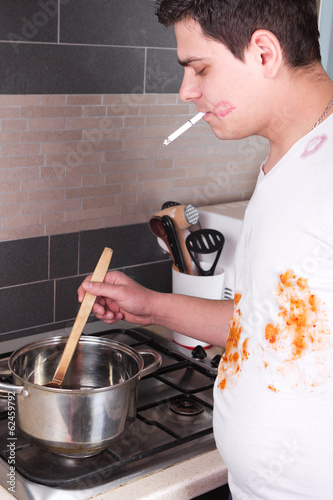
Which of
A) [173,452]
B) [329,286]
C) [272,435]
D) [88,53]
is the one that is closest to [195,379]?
[173,452]

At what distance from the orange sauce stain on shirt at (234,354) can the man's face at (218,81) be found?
9.9 inches

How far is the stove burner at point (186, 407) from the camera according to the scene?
120cm

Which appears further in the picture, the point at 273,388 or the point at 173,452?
the point at 173,452

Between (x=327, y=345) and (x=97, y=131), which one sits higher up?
(x=97, y=131)

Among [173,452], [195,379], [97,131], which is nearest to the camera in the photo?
[173,452]

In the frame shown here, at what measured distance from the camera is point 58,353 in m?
1.21

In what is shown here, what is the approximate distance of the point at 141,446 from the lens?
3.57ft

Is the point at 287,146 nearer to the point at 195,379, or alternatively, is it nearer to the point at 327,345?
the point at 327,345

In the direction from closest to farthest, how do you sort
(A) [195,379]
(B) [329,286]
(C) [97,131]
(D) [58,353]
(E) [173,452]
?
(B) [329,286] < (E) [173,452] < (D) [58,353] < (A) [195,379] < (C) [97,131]

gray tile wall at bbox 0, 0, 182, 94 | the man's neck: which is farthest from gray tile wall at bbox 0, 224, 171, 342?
the man's neck

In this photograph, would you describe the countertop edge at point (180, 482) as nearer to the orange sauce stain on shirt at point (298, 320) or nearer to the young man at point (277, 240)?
the young man at point (277, 240)

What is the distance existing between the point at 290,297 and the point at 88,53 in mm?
857

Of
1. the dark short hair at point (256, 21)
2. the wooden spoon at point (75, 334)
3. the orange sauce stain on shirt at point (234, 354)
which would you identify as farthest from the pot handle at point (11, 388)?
the dark short hair at point (256, 21)

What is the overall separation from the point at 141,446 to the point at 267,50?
0.67 metres
